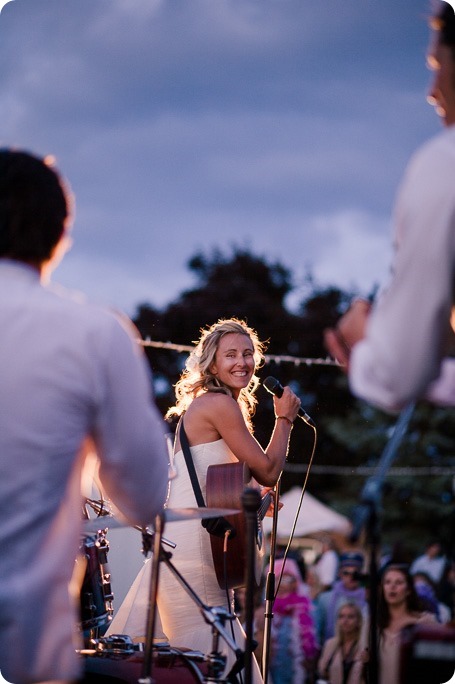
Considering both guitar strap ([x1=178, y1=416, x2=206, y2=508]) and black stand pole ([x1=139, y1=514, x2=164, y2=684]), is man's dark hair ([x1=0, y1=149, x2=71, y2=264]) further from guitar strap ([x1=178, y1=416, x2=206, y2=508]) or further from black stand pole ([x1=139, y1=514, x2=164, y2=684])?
guitar strap ([x1=178, y1=416, x2=206, y2=508])

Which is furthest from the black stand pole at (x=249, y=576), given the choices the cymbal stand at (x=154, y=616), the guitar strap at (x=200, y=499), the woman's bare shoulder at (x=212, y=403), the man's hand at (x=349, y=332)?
the woman's bare shoulder at (x=212, y=403)

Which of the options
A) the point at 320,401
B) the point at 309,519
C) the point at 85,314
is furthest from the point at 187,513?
the point at 320,401

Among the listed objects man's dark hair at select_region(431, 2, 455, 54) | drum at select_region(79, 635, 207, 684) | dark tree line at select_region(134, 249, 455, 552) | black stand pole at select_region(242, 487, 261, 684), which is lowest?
drum at select_region(79, 635, 207, 684)

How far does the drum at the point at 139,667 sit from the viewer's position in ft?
8.71

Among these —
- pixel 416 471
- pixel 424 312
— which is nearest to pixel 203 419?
pixel 424 312

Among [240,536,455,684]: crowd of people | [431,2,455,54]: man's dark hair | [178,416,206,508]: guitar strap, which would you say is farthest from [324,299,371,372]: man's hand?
[240,536,455,684]: crowd of people

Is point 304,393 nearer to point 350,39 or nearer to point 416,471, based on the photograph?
point 416,471

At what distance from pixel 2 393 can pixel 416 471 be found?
54.3ft

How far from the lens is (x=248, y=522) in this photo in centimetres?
241

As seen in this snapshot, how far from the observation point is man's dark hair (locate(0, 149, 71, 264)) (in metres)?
1.67

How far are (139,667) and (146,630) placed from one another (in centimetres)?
67

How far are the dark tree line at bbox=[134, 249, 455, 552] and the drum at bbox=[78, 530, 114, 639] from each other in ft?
44.0

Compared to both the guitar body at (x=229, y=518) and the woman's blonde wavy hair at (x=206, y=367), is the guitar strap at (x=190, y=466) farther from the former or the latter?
the woman's blonde wavy hair at (x=206, y=367)

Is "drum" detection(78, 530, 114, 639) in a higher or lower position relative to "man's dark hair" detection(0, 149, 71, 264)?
lower
